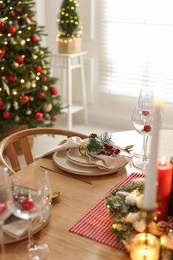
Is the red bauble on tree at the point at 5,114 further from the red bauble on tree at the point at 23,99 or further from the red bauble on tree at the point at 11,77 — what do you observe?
the red bauble on tree at the point at 11,77

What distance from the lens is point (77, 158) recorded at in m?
1.56

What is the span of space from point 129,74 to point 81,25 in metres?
0.77

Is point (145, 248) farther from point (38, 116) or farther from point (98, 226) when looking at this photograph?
point (38, 116)

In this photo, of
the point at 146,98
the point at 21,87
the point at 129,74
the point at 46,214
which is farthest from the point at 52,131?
the point at 129,74

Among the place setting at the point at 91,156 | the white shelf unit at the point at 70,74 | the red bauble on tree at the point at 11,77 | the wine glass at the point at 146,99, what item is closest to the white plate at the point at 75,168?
the place setting at the point at 91,156

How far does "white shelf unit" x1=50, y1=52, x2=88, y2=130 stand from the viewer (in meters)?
3.99

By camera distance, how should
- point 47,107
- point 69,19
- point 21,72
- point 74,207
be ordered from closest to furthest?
point 74,207, point 21,72, point 47,107, point 69,19

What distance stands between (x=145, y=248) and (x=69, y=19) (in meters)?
3.15

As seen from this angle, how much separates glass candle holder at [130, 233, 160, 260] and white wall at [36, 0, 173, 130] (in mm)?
3129

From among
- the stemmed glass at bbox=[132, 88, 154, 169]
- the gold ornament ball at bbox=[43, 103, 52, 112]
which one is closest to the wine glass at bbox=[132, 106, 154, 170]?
the stemmed glass at bbox=[132, 88, 154, 169]

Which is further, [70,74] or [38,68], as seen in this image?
[70,74]

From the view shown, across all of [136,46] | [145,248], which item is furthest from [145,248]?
[136,46]

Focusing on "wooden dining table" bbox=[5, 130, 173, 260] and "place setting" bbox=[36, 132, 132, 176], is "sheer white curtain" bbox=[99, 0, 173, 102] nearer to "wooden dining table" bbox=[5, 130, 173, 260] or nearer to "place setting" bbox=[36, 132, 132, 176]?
"wooden dining table" bbox=[5, 130, 173, 260]

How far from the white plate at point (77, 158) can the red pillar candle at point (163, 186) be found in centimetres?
44
